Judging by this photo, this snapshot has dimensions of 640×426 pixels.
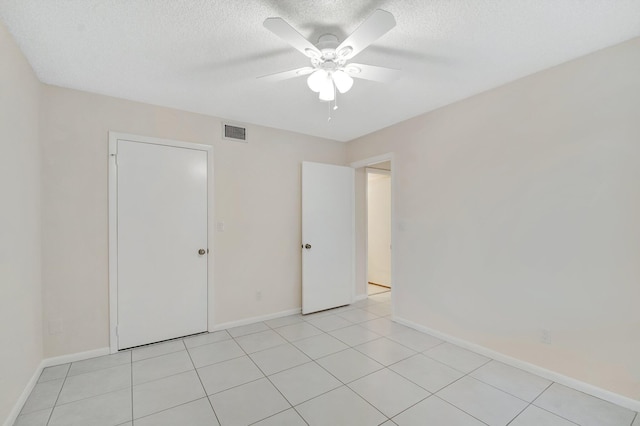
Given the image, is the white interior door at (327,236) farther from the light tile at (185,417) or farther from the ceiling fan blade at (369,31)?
the ceiling fan blade at (369,31)

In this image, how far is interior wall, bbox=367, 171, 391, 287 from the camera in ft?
17.6

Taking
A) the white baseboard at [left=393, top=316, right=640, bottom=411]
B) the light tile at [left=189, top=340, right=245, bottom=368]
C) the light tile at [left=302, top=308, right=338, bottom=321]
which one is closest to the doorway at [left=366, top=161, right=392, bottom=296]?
the light tile at [left=302, top=308, right=338, bottom=321]

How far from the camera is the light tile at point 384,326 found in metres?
3.17

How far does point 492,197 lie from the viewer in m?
2.58

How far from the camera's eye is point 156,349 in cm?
274

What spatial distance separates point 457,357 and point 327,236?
6.82ft

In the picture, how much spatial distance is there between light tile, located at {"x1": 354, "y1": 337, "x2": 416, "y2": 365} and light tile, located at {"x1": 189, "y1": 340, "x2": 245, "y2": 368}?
1193 mm

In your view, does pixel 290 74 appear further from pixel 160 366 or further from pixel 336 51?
pixel 160 366

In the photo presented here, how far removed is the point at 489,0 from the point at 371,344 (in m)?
2.87

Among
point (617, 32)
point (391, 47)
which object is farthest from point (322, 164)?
point (617, 32)

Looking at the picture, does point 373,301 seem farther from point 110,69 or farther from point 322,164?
point 110,69

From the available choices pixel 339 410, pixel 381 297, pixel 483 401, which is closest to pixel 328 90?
pixel 339 410

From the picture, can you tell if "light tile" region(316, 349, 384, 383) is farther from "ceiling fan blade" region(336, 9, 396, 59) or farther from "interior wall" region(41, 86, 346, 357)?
"ceiling fan blade" region(336, 9, 396, 59)

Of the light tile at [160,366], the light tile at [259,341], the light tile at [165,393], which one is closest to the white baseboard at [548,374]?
the light tile at [259,341]
